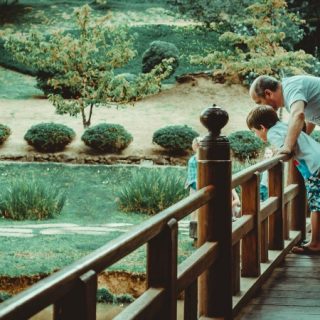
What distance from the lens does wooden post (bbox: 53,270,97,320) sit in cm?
173

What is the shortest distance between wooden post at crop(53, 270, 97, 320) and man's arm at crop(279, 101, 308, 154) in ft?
8.52

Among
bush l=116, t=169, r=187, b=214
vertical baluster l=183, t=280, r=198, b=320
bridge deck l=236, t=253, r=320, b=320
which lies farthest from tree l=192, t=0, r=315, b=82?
vertical baluster l=183, t=280, r=198, b=320

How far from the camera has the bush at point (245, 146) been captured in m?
15.0

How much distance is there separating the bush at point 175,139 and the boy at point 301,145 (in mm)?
10486

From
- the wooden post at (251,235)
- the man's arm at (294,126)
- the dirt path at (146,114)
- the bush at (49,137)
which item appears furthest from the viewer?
the dirt path at (146,114)

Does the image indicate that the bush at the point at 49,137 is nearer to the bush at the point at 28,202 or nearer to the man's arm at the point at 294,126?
the bush at the point at 28,202

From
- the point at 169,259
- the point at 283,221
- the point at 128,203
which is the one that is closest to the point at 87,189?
the point at 128,203

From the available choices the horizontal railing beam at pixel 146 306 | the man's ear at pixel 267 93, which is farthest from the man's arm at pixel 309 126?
the horizontal railing beam at pixel 146 306

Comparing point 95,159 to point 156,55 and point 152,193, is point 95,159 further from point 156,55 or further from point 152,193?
point 156,55

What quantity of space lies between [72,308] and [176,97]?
712 inches

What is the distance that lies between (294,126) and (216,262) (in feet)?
4.07

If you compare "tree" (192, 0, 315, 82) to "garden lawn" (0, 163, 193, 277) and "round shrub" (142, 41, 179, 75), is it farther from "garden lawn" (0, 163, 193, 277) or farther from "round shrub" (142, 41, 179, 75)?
"garden lawn" (0, 163, 193, 277)

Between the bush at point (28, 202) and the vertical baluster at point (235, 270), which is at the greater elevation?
the vertical baluster at point (235, 270)

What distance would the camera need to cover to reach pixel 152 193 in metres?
10.5
